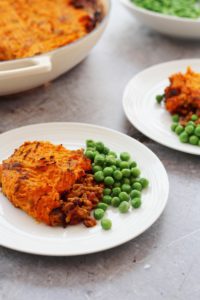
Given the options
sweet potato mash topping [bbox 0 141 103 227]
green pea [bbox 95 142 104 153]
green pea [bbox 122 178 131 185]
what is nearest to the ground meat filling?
sweet potato mash topping [bbox 0 141 103 227]

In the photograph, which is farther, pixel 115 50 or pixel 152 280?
pixel 115 50

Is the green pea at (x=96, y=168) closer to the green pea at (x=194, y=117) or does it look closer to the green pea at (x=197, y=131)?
the green pea at (x=197, y=131)

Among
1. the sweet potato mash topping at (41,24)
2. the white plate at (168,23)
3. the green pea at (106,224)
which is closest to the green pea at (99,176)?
the green pea at (106,224)

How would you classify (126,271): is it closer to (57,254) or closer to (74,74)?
(57,254)

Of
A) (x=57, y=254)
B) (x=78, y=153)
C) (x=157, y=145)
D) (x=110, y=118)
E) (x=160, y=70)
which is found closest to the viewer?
(x=57, y=254)

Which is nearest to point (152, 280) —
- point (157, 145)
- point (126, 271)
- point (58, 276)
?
point (126, 271)

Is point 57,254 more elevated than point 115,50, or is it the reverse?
point 57,254

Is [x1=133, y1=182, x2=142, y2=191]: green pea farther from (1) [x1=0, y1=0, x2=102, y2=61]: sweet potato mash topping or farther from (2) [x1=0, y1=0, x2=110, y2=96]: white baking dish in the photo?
(1) [x1=0, y1=0, x2=102, y2=61]: sweet potato mash topping
